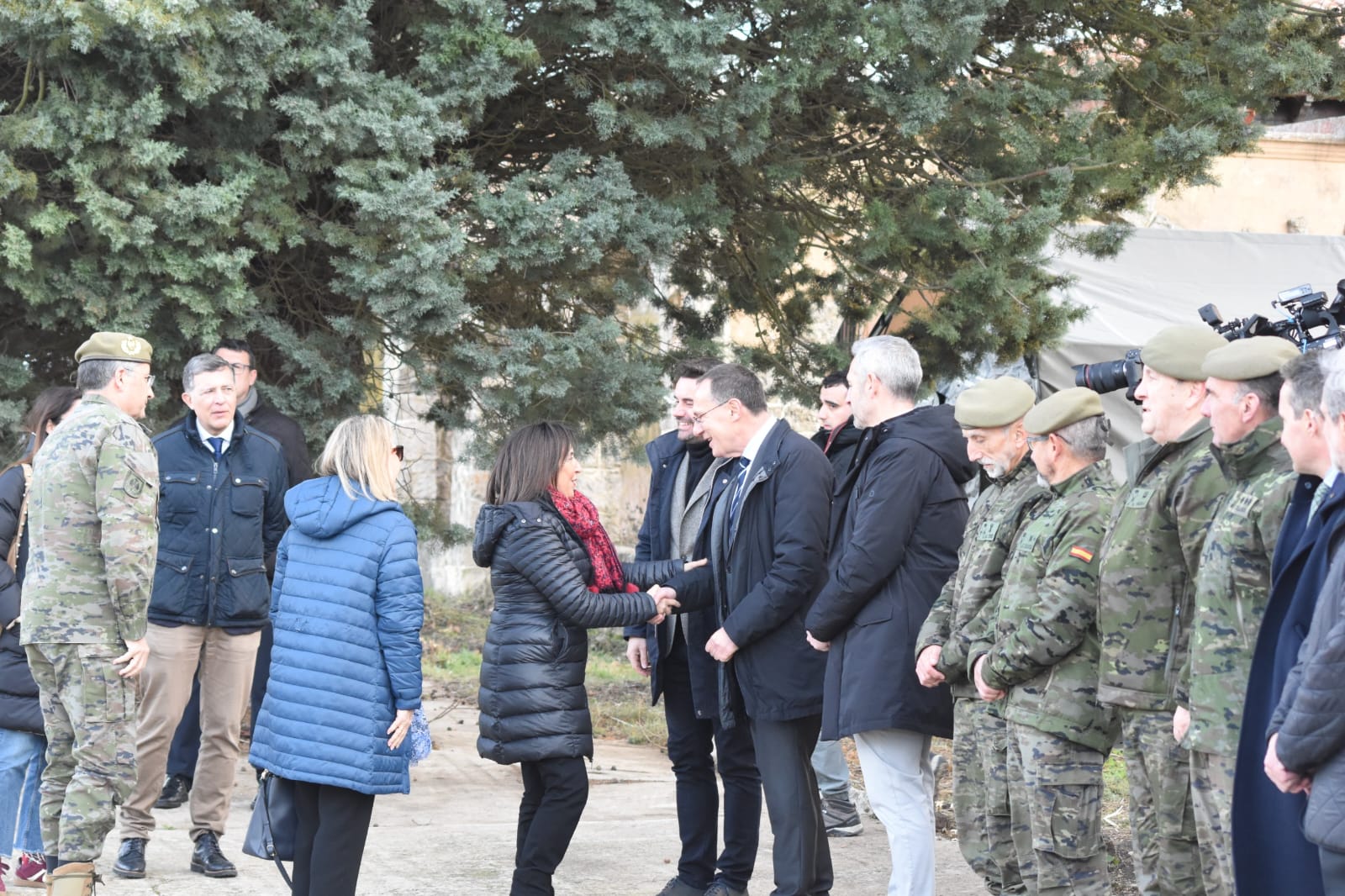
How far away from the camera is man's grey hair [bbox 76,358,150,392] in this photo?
4879 mm

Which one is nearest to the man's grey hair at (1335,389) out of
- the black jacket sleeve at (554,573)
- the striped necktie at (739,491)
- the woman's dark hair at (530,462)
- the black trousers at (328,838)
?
the striped necktie at (739,491)

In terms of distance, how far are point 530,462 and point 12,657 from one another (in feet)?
6.97

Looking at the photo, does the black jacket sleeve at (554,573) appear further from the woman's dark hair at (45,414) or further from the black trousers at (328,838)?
the woman's dark hair at (45,414)

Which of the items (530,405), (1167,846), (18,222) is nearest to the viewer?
(1167,846)

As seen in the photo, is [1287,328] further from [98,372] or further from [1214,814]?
[98,372]

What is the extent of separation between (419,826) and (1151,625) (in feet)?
12.6

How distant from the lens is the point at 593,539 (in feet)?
16.2

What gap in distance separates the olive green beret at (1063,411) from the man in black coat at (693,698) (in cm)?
132

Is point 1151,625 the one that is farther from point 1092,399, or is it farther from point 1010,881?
point 1010,881

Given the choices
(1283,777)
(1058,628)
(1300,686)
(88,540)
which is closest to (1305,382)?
(1300,686)

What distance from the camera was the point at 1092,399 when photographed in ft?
13.9

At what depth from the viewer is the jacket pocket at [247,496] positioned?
5.93 metres

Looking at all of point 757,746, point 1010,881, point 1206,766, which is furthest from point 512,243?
point 1206,766

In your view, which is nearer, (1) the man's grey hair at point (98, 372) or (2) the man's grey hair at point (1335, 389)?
(2) the man's grey hair at point (1335, 389)
